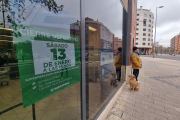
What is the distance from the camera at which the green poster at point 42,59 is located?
3.17 feet

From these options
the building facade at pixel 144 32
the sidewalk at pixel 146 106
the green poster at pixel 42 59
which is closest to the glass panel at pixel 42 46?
the green poster at pixel 42 59

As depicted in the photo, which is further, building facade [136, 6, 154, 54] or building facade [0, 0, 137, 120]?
building facade [136, 6, 154, 54]

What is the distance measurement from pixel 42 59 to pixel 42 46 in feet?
0.52

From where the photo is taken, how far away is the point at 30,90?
1.06 m

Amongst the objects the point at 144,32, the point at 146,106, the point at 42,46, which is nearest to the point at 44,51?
the point at 42,46

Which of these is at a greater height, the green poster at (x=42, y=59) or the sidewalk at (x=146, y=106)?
the green poster at (x=42, y=59)

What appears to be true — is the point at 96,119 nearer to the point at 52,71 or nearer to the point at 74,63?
the point at 74,63

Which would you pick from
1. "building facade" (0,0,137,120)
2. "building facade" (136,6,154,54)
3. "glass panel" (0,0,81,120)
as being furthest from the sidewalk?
"building facade" (136,6,154,54)

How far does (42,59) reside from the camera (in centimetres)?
113

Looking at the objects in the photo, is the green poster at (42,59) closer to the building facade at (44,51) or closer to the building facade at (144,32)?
the building facade at (44,51)

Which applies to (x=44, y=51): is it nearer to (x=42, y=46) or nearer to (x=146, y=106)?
(x=42, y=46)

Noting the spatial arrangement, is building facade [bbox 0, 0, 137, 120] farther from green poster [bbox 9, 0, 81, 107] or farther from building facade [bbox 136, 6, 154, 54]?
building facade [bbox 136, 6, 154, 54]

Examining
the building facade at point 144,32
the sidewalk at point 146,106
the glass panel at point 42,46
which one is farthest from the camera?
the building facade at point 144,32

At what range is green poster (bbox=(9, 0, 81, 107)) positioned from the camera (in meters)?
0.97
